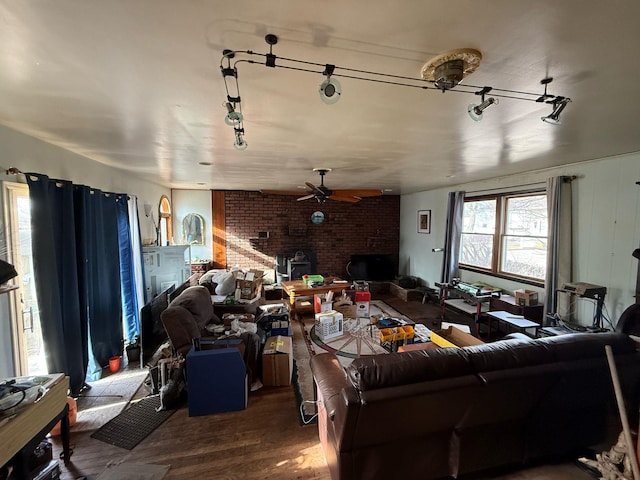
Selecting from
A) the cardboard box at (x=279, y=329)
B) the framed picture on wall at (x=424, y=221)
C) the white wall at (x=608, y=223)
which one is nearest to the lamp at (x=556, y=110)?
the white wall at (x=608, y=223)

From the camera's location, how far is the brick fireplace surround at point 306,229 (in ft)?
20.5

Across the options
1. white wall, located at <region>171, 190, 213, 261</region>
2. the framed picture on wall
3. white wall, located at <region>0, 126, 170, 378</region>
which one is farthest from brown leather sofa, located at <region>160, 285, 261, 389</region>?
the framed picture on wall

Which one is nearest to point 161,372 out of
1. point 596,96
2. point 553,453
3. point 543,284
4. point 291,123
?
point 291,123

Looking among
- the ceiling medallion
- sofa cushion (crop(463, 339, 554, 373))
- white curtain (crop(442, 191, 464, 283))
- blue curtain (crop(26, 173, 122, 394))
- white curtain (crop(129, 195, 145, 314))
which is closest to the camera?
the ceiling medallion

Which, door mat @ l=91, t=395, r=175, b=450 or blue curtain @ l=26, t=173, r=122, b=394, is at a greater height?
blue curtain @ l=26, t=173, r=122, b=394

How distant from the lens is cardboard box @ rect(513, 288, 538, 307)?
11.7ft

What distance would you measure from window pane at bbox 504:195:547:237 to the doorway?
5.52 metres

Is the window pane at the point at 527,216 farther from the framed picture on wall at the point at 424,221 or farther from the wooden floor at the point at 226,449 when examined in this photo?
the wooden floor at the point at 226,449

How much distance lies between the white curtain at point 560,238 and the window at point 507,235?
330 millimetres

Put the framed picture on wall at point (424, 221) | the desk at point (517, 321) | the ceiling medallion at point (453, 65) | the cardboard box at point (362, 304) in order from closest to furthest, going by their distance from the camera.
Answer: the ceiling medallion at point (453, 65) < the desk at point (517, 321) < the cardboard box at point (362, 304) < the framed picture on wall at point (424, 221)

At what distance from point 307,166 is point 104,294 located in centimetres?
266

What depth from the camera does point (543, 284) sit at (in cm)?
367

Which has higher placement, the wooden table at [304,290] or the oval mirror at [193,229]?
the oval mirror at [193,229]

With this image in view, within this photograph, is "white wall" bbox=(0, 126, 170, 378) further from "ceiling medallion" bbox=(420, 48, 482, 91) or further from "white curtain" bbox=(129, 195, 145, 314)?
"ceiling medallion" bbox=(420, 48, 482, 91)
